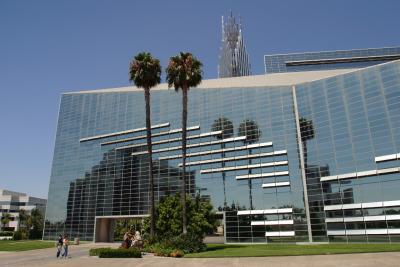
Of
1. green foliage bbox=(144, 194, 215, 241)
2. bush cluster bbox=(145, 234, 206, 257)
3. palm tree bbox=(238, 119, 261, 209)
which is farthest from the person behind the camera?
palm tree bbox=(238, 119, 261, 209)

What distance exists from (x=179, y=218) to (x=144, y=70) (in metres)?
18.2

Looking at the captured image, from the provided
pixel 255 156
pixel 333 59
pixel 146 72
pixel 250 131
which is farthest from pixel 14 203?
pixel 333 59

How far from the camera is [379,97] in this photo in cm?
4553

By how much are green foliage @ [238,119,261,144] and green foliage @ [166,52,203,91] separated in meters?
16.3

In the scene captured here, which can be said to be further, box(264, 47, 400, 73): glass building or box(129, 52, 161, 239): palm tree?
box(264, 47, 400, 73): glass building

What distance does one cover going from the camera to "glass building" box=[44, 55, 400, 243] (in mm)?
44156

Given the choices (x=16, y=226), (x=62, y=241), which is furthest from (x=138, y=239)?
(x=16, y=226)

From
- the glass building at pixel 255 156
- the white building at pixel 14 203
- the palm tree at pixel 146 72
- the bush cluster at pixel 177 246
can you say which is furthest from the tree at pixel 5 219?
the bush cluster at pixel 177 246

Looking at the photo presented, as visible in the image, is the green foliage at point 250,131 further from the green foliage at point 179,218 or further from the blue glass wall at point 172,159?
the green foliage at point 179,218

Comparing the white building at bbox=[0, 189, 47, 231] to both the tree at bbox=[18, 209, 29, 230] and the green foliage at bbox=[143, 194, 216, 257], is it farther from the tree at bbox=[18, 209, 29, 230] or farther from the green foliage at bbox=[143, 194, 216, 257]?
the green foliage at bbox=[143, 194, 216, 257]

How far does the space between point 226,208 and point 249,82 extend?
21838 mm

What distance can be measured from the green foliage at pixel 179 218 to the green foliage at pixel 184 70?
1411 centimetres

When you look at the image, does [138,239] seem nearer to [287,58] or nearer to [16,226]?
[287,58]

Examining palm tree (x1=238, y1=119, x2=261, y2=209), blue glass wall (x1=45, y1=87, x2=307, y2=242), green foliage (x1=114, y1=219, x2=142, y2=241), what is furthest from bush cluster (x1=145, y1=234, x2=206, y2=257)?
green foliage (x1=114, y1=219, x2=142, y2=241)
